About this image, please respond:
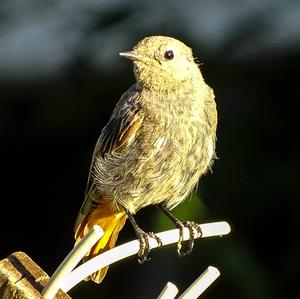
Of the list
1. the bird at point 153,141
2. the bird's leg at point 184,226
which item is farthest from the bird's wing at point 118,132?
the bird's leg at point 184,226

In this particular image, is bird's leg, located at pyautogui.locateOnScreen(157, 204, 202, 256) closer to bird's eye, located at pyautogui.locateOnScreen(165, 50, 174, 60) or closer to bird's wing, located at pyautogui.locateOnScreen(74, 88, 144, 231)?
bird's wing, located at pyautogui.locateOnScreen(74, 88, 144, 231)

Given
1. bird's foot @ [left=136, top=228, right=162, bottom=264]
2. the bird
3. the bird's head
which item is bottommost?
bird's foot @ [left=136, top=228, right=162, bottom=264]

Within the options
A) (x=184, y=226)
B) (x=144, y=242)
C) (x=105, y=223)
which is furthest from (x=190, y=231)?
(x=105, y=223)

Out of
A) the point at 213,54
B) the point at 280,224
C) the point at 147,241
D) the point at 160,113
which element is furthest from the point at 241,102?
the point at 147,241

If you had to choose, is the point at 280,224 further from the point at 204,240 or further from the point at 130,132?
the point at 130,132

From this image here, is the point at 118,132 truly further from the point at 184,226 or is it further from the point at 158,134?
the point at 184,226

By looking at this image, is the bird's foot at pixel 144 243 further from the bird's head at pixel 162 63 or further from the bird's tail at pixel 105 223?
the bird's head at pixel 162 63

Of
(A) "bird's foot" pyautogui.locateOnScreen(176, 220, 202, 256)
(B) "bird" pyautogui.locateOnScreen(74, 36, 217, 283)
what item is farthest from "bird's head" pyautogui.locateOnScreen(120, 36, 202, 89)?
(A) "bird's foot" pyautogui.locateOnScreen(176, 220, 202, 256)
